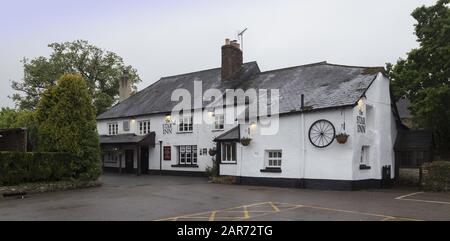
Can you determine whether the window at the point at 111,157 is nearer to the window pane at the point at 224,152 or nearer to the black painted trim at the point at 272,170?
the window pane at the point at 224,152

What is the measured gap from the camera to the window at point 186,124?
96.8 feet

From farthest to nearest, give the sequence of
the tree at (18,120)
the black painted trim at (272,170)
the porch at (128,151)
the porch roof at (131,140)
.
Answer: the porch at (128,151), the porch roof at (131,140), the tree at (18,120), the black painted trim at (272,170)

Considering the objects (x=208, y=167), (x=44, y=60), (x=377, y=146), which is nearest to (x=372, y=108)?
(x=377, y=146)

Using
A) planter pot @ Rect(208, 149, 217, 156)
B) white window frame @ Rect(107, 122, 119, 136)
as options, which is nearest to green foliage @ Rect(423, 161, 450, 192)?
planter pot @ Rect(208, 149, 217, 156)

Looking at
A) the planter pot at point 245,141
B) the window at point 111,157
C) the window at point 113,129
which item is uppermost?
the window at point 113,129

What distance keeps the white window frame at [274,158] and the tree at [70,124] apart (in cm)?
894

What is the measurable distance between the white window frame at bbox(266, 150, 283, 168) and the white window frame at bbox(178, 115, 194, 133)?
7.93m

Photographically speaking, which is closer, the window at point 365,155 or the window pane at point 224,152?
the window at point 365,155

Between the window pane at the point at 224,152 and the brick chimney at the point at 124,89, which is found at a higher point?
the brick chimney at the point at 124,89

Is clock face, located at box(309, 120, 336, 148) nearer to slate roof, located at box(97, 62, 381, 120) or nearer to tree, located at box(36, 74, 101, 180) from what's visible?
slate roof, located at box(97, 62, 381, 120)

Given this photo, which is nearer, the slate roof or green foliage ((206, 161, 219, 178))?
the slate roof

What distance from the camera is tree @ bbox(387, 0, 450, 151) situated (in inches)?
889

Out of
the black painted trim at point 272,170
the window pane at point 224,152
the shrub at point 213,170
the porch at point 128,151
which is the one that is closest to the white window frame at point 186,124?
the porch at point 128,151

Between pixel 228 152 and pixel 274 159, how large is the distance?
10.7 ft
